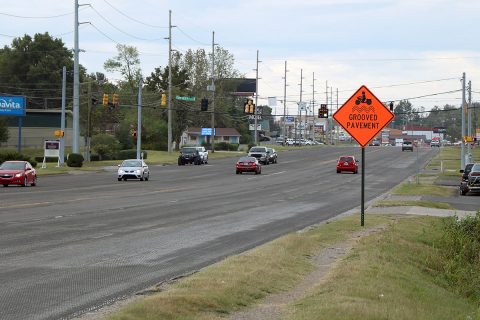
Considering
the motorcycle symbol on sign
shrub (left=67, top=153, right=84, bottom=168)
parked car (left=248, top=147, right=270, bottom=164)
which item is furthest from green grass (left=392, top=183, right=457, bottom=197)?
parked car (left=248, top=147, right=270, bottom=164)

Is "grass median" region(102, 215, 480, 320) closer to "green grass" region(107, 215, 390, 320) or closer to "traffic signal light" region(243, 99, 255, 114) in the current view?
"green grass" region(107, 215, 390, 320)

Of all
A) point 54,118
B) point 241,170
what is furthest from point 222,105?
point 241,170

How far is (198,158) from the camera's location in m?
79.8

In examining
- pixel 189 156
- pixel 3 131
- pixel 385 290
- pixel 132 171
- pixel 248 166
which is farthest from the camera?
pixel 3 131

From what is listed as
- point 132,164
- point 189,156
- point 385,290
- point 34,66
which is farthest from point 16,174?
point 34,66

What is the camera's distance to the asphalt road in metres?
10.7

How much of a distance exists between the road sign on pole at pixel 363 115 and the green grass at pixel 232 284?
345 centimetres

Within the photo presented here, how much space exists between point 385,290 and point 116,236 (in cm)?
870

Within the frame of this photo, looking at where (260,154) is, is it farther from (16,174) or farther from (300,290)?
(300,290)

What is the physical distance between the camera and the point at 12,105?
2781 inches

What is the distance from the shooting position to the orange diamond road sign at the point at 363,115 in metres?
18.8

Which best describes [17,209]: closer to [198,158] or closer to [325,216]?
[325,216]

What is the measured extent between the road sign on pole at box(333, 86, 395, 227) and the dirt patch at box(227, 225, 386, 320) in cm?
284

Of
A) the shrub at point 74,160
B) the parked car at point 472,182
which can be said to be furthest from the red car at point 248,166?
the parked car at point 472,182
